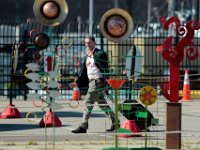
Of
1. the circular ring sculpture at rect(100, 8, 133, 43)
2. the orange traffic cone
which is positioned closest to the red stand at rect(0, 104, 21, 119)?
the circular ring sculpture at rect(100, 8, 133, 43)

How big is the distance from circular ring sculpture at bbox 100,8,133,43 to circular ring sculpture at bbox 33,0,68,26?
747 mm

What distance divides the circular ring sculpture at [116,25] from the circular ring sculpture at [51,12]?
75cm

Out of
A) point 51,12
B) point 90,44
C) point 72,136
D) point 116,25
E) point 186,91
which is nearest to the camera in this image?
point 116,25

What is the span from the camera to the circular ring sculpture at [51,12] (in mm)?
14906

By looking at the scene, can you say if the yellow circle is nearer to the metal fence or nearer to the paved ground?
the paved ground

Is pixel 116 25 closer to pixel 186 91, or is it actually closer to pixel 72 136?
pixel 72 136

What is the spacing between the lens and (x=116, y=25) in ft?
47.6

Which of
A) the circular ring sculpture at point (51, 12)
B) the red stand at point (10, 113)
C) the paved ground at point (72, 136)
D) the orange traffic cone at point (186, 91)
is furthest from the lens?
the orange traffic cone at point (186, 91)

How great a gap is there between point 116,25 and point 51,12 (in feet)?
Result: 3.72

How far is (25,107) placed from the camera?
87.8 ft

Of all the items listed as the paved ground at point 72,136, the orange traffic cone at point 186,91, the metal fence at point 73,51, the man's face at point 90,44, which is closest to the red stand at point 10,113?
the paved ground at point 72,136

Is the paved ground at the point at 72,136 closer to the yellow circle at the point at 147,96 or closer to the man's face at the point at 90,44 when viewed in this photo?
the man's face at the point at 90,44

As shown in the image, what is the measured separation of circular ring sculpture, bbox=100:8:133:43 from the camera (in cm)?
1450

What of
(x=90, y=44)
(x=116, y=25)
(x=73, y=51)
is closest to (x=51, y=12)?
(x=116, y=25)
